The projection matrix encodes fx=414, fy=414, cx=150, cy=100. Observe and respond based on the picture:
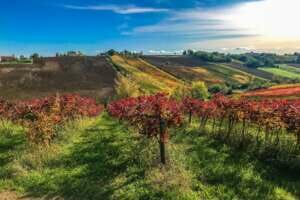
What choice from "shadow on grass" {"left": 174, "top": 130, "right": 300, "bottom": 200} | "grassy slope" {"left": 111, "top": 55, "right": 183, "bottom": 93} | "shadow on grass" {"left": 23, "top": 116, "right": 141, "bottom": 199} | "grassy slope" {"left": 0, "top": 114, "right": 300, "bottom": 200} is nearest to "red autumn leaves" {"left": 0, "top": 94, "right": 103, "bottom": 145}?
"grassy slope" {"left": 0, "top": 114, "right": 300, "bottom": 200}

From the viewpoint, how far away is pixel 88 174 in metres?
25.3

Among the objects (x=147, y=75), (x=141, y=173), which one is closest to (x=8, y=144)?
(x=141, y=173)

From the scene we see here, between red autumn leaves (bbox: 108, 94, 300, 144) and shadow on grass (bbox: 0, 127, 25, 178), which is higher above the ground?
red autumn leaves (bbox: 108, 94, 300, 144)

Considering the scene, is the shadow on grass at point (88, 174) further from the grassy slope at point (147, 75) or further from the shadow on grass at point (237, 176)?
the grassy slope at point (147, 75)

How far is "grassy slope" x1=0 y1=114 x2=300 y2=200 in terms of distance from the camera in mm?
21375

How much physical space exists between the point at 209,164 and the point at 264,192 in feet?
15.8

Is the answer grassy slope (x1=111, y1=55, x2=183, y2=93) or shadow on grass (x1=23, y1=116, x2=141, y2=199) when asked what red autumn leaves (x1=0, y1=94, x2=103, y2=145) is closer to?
shadow on grass (x1=23, y1=116, x2=141, y2=199)

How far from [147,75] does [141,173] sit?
118636 mm

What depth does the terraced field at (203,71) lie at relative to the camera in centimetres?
15450

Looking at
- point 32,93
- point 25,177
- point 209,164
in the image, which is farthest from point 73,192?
point 32,93

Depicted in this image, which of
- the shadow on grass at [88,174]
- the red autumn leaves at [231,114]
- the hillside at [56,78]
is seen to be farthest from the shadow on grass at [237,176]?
the hillside at [56,78]

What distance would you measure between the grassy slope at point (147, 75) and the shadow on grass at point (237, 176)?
86.2 metres

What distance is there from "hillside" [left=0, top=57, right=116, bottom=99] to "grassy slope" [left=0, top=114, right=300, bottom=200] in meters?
61.0

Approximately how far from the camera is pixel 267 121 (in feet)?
94.3
